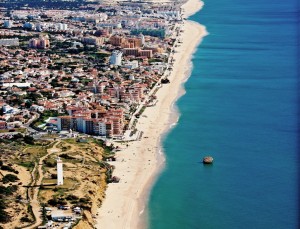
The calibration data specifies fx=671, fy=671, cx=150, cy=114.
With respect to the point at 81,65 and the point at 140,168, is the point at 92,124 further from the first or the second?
the point at 81,65

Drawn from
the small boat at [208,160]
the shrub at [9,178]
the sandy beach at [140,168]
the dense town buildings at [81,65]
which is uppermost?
the shrub at [9,178]

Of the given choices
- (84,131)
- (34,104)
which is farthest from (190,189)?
(34,104)

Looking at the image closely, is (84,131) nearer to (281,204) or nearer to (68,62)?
(281,204)

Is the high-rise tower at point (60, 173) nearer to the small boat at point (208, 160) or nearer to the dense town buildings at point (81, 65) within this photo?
the small boat at point (208, 160)

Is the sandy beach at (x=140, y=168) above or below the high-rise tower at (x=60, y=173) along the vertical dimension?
below

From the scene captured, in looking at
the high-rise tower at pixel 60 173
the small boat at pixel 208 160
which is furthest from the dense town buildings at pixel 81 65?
the high-rise tower at pixel 60 173

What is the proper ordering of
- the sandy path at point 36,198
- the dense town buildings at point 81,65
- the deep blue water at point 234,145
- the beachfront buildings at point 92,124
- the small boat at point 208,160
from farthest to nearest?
the dense town buildings at point 81,65 < the beachfront buildings at point 92,124 < the small boat at point 208,160 < the deep blue water at point 234,145 < the sandy path at point 36,198

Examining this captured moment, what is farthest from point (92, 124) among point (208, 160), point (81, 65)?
point (81, 65)
